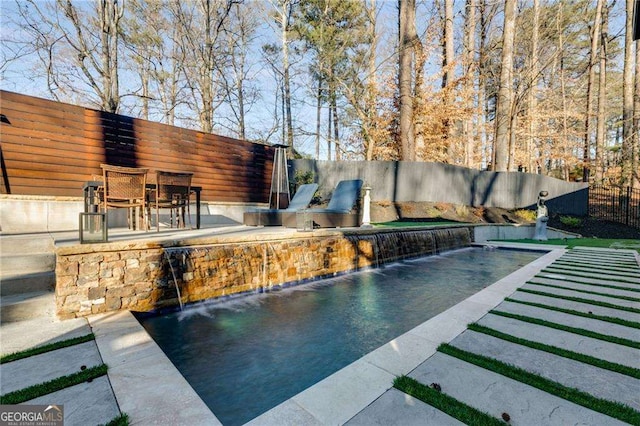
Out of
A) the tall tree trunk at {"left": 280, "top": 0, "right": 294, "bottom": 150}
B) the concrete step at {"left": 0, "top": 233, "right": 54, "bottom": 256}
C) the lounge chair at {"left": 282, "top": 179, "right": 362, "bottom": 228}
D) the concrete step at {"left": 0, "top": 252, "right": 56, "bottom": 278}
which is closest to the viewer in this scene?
the concrete step at {"left": 0, "top": 252, "right": 56, "bottom": 278}

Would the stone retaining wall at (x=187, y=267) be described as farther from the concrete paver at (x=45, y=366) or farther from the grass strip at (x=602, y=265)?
the grass strip at (x=602, y=265)

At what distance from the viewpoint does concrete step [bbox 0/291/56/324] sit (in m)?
2.45

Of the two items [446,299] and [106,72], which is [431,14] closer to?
[106,72]

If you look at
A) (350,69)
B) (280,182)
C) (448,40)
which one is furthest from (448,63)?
(280,182)

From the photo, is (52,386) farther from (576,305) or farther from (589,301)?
(589,301)

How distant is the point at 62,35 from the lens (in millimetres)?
9883

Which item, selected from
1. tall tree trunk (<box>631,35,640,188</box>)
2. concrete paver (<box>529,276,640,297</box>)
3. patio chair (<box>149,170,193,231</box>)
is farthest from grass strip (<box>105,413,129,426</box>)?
tall tree trunk (<box>631,35,640,188</box>)

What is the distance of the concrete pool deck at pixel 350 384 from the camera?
4.63ft

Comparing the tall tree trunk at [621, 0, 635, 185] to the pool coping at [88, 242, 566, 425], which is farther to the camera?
the tall tree trunk at [621, 0, 635, 185]

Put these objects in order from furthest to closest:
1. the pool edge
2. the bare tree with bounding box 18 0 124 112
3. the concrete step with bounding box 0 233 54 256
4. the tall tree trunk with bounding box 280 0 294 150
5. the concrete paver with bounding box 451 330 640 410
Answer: the tall tree trunk with bounding box 280 0 294 150
the bare tree with bounding box 18 0 124 112
the concrete step with bounding box 0 233 54 256
the concrete paver with bounding box 451 330 640 410
the pool edge

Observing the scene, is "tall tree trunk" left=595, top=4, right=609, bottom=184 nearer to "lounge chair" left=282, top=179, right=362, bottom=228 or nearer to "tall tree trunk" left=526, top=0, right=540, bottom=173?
"tall tree trunk" left=526, top=0, right=540, bottom=173

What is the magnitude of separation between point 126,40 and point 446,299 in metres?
16.4

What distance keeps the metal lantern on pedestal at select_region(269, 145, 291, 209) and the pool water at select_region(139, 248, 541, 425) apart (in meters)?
3.85

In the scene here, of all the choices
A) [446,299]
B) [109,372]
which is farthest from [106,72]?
[446,299]
